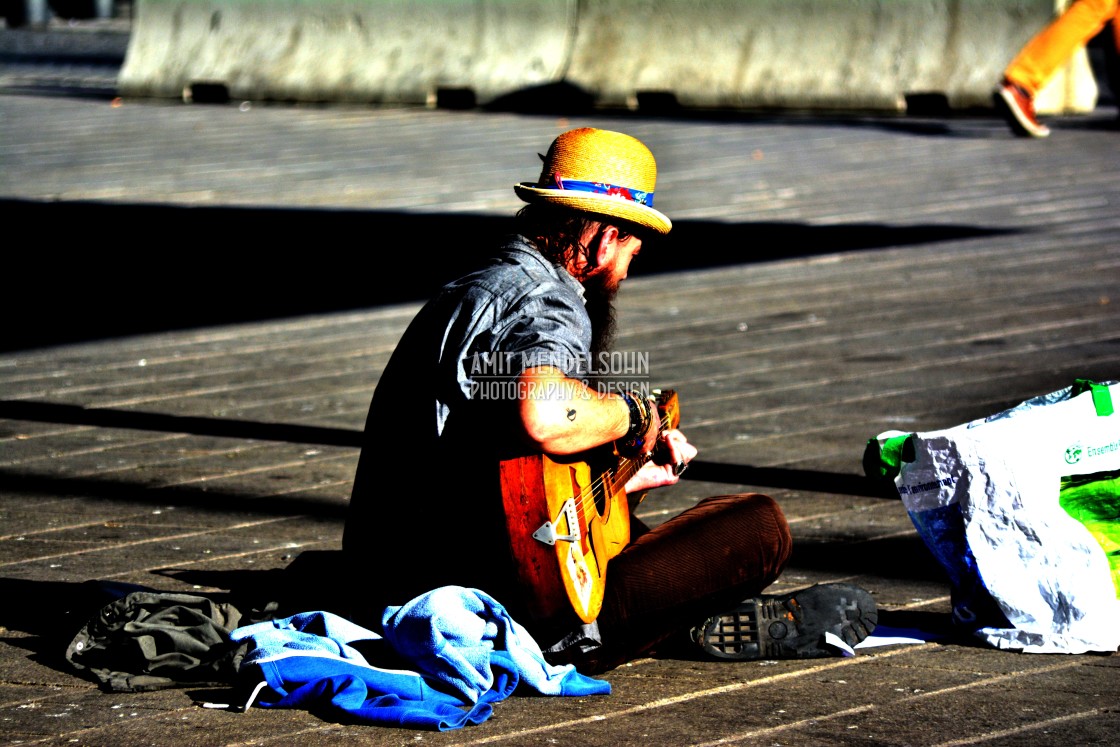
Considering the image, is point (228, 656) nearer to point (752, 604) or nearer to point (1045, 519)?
point (752, 604)

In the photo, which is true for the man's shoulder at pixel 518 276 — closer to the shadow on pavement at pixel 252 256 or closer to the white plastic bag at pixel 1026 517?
the white plastic bag at pixel 1026 517

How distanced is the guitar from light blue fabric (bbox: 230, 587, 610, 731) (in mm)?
98

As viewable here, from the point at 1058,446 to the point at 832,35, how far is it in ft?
32.0

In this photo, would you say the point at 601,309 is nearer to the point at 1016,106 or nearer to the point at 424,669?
the point at 424,669

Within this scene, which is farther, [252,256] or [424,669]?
[252,256]

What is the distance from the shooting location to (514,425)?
3018mm

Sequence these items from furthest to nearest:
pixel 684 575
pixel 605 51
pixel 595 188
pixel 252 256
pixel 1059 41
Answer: pixel 605 51
pixel 1059 41
pixel 252 256
pixel 684 575
pixel 595 188

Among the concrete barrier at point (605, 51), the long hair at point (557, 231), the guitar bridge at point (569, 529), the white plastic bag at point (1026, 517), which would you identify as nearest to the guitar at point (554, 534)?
the guitar bridge at point (569, 529)

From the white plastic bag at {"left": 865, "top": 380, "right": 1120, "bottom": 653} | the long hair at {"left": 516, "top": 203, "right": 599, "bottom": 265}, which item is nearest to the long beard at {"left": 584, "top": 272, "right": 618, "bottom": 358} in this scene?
the long hair at {"left": 516, "top": 203, "right": 599, "bottom": 265}

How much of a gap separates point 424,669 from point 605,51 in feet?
35.7

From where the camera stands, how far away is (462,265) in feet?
25.7

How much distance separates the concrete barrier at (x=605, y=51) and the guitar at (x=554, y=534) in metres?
9.96

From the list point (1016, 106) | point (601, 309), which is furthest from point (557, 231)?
point (1016, 106)

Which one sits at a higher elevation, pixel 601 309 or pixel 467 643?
pixel 601 309
